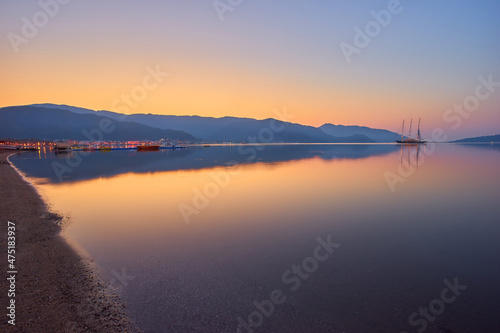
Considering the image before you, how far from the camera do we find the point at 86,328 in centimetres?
581

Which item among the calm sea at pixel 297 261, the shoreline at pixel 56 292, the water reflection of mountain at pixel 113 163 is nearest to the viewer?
the shoreline at pixel 56 292

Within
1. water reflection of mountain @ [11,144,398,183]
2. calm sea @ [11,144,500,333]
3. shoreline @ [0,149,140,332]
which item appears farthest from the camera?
water reflection of mountain @ [11,144,398,183]

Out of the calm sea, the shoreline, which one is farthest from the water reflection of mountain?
the shoreline

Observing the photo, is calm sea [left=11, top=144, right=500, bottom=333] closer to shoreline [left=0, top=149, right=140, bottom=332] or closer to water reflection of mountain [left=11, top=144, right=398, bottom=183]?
shoreline [left=0, top=149, right=140, bottom=332]

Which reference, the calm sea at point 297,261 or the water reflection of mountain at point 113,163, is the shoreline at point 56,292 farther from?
the water reflection of mountain at point 113,163

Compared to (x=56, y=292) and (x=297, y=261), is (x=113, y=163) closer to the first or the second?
(x=56, y=292)

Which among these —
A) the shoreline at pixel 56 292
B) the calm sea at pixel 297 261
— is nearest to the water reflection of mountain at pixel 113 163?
the calm sea at pixel 297 261

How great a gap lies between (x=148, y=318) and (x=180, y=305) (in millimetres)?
858

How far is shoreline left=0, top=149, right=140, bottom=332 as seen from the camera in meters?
5.92

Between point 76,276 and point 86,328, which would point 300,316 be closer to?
point 86,328

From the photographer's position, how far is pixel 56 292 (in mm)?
7012

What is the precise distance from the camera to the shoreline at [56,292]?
5.92 m

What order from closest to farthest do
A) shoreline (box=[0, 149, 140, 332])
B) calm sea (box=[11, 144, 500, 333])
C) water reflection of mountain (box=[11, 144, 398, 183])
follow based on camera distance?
shoreline (box=[0, 149, 140, 332]) → calm sea (box=[11, 144, 500, 333]) → water reflection of mountain (box=[11, 144, 398, 183])

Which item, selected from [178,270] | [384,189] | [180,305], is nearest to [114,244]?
[178,270]
